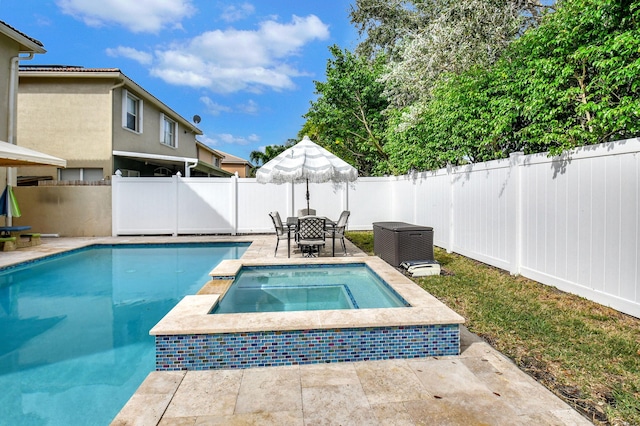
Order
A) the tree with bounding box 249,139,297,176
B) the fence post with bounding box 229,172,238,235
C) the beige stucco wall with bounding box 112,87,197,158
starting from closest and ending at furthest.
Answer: the fence post with bounding box 229,172,238,235 → the beige stucco wall with bounding box 112,87,197,158 → the tree with bounding box 249,139,297,176

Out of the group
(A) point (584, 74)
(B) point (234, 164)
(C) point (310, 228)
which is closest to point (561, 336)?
(A) point (584, 74)

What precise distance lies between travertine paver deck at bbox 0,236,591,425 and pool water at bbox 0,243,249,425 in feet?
2.22

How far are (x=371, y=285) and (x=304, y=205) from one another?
8107 millimetres

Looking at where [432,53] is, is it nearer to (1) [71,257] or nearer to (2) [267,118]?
(1) [71,257]

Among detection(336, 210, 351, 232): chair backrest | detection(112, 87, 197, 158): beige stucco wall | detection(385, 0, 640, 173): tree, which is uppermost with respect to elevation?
detection(112, 87, 197, 158): beige stucco wall

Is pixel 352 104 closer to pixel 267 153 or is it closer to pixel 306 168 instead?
pixel 306 168

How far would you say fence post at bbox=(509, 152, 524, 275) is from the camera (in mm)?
6508

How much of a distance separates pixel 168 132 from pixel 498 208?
55.6 feet

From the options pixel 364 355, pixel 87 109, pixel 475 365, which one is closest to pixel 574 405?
pixel 475 365

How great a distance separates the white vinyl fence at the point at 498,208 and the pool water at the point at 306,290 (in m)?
2.67

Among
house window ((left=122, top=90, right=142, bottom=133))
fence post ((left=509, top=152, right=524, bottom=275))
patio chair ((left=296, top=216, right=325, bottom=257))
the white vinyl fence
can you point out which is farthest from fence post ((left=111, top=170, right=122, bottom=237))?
fence post ((left=509, top=152, right=524, bottom=275))

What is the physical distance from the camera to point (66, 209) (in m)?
12.8

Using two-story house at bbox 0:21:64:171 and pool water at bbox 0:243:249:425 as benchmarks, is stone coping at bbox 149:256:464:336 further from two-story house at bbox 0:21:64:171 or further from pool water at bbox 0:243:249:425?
two-story house at bbox 0:21:64:171

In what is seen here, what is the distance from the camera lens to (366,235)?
13250 millimetres
